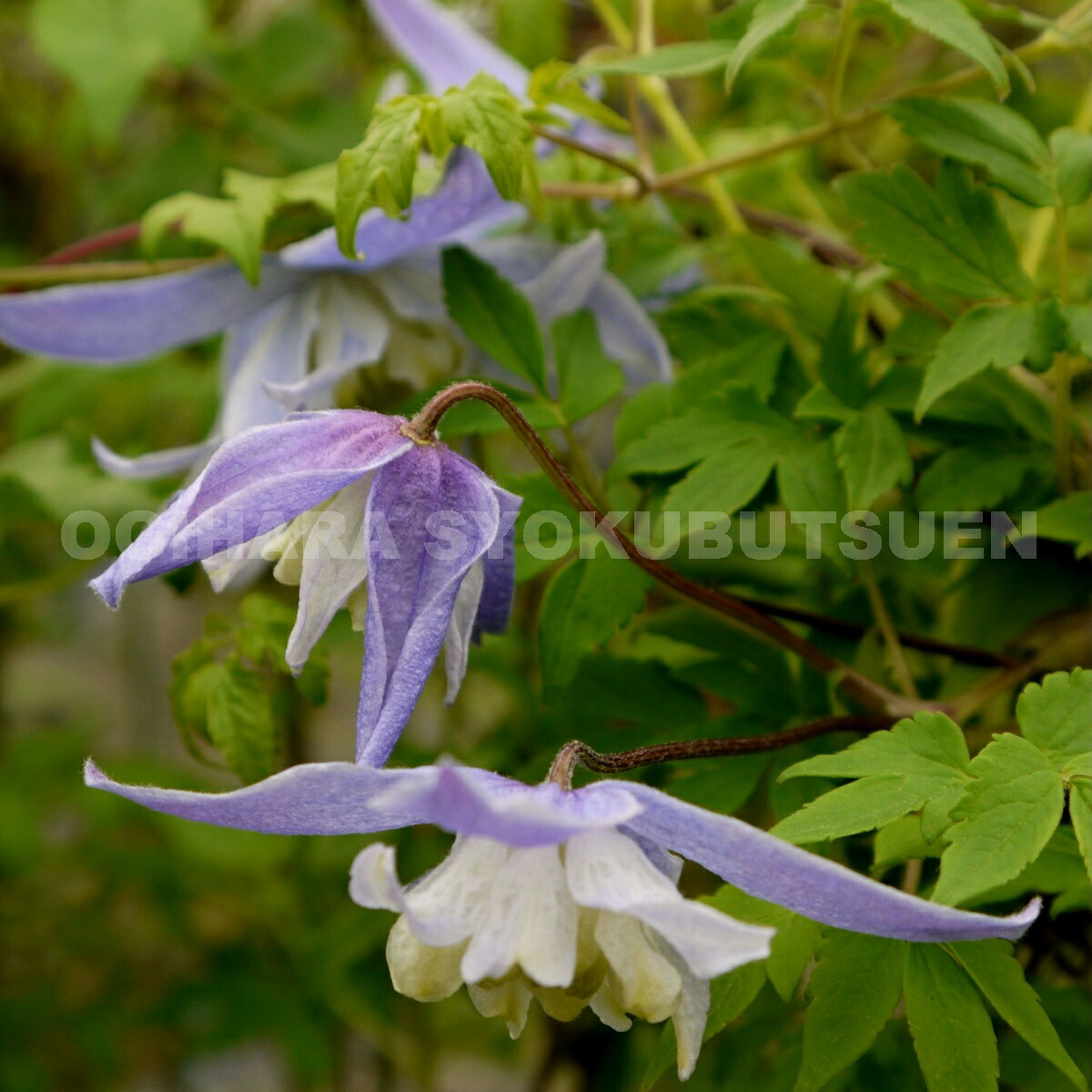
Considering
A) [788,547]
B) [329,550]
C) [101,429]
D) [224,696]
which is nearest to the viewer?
[329,550]

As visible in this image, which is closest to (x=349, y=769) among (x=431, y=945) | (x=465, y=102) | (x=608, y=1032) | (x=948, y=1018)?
(x=431, y=945)

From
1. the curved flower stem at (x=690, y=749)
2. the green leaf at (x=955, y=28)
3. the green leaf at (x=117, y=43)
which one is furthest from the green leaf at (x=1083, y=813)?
the green leaf at (x=117, y=43)

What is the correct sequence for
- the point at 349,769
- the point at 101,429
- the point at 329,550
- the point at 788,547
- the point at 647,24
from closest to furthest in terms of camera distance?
the point at 349,769, the point at 329,550, the point at 788,547, the point at 647,24, the point at 101,429

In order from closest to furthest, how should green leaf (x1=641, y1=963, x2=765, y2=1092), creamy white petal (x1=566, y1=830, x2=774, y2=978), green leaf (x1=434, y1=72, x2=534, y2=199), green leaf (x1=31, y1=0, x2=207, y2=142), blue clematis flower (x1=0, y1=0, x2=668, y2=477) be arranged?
1. creamy white petal (x1=566, y1=830, x2=774, y2=978)
2. green leaf (x1=641, y1=963, x2=765, y2=1092)
3. green leaf (x1=434, y1=72, x2=534, y2=199)
4. blue clematis flower (x1=0, y1=0, x2=668, y2=477)
5. green leaf (x1=31, y1=0, x2=207, y2=142)

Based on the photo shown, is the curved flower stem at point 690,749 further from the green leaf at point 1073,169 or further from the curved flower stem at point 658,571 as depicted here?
the green leaf at point 1073,169

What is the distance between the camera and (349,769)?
41cm

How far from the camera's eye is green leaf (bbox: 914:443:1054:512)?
25.6 inches

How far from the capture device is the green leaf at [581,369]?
2.19 ft

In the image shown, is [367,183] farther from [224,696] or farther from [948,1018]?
[948,1018]

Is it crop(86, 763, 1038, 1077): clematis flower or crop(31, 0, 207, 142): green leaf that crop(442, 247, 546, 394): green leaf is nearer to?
crop(86, 763, 1038, 1077): clematis flower

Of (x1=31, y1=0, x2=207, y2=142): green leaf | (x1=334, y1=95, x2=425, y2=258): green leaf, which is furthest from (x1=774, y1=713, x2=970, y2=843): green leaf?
(x1=31, y1=0, x2=207, y2=142): green leaf

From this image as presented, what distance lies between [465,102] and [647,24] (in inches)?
13.3

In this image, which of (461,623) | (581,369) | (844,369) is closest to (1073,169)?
(844,369)

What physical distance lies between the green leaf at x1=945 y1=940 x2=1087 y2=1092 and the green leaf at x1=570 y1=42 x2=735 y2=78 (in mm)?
452
